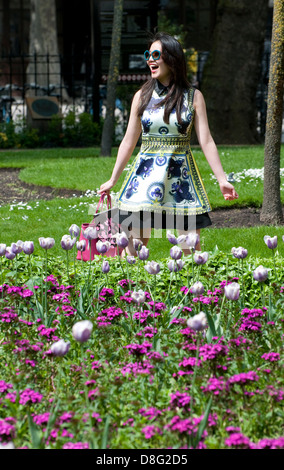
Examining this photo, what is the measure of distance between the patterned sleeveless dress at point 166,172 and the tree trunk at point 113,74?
290 inches

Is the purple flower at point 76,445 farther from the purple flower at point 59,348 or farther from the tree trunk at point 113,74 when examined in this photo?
the tree trunk at point 113,74

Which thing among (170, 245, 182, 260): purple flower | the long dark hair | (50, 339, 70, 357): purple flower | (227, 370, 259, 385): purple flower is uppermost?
the long dark hair

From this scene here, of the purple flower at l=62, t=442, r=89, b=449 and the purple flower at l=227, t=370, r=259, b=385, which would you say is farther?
the purple flower at l=227, t=370, r=259, b=385

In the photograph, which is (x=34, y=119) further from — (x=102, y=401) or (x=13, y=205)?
(x=102, y=401)

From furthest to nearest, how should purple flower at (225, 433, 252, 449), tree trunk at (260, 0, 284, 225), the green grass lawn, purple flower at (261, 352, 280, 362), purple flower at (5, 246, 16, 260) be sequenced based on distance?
tree trunk at (260, 0, 284, 225), the green grass lawn, purple flower at (5, 246, 16, 260), purple flower at (261, 352, 280, 362), purple flower at (225, 433, 252, 449)

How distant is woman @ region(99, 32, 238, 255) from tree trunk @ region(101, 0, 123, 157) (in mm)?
7289

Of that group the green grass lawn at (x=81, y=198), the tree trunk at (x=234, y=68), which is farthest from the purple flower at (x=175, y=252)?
the tree trunk at (x=234, y=68)

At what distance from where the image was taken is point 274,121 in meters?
7.05

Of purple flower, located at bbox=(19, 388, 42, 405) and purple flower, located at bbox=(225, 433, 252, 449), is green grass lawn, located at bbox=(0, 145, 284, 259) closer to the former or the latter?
purple flower, located at bbox=(19, 388, 42, 405)

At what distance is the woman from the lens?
474cm

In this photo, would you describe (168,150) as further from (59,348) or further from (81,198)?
(81,198)

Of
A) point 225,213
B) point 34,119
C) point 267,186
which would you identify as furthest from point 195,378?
point 34,119

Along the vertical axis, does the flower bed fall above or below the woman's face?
below

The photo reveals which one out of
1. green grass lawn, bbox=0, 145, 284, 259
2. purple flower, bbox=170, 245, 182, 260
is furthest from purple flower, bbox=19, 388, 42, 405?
green grass lawn, bbox=0, 145, 284, 259
